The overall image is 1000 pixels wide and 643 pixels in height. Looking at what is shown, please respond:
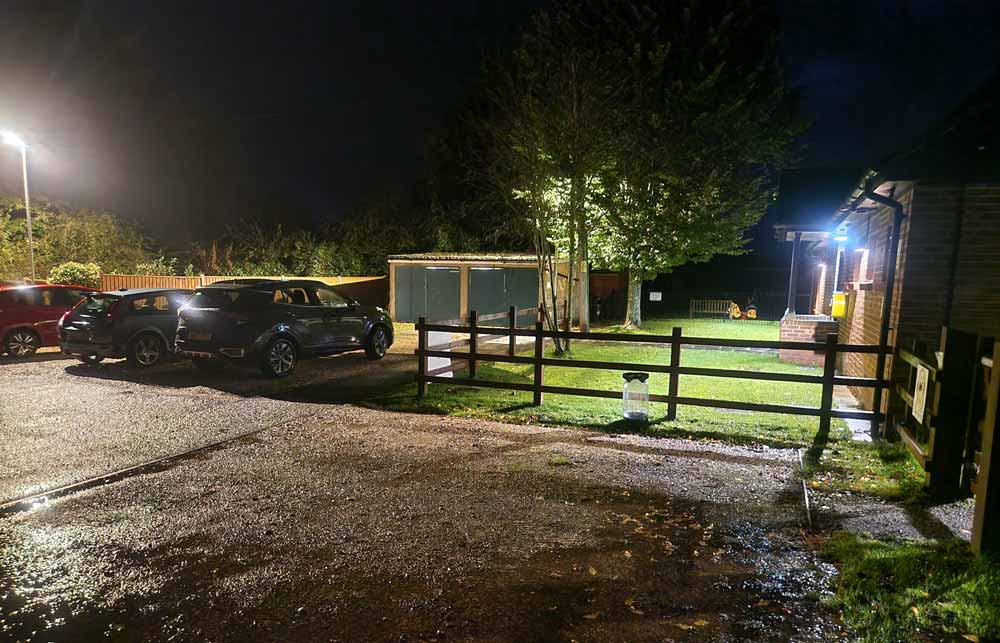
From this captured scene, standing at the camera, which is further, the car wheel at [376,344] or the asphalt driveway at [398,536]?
the car wheel at [376,344]

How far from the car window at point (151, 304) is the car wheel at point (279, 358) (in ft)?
10.3

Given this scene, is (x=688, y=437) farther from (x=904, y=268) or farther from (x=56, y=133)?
(x=56, y=133)

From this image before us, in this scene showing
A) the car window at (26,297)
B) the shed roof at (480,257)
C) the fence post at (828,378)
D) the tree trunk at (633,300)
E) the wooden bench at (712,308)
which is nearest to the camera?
the fence post at (828,378)

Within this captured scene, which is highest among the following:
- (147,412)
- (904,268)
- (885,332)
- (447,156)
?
(447,156)

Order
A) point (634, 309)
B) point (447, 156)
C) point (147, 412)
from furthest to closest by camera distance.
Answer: point (447, 156) < point (634, 309) < point (147, 412)

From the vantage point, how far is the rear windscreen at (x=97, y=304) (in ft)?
37.7

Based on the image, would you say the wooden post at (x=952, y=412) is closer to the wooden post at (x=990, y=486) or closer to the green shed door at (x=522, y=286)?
the wooden post at (x=990, y=486)

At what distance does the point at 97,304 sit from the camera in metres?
11.6

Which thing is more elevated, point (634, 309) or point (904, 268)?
point (904, 268)

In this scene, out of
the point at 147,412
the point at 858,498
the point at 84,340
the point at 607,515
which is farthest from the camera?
the point at 84,340

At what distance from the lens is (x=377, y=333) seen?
13195 mm

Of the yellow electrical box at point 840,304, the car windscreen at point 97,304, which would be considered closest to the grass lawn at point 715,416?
the yellow electrical box at point 840,304

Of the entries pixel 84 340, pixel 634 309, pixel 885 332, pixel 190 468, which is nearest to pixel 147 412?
pixel 190 468

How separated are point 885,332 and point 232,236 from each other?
3531cm
